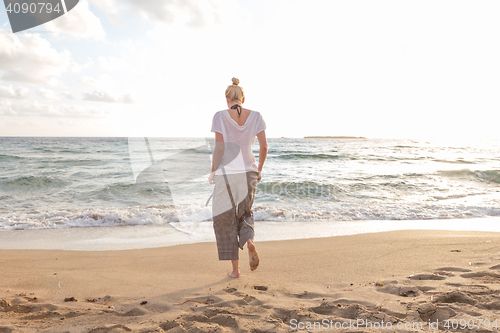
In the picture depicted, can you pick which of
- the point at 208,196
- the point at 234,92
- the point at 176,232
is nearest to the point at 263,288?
the point at 234,92

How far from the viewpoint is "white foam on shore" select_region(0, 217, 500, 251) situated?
4.41 meters

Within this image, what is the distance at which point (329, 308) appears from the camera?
220 cm

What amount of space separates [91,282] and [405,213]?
→ 20.8ft

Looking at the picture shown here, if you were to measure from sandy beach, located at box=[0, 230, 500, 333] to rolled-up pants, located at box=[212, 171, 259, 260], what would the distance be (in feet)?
1.18

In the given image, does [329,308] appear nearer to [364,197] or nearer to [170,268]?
[170,268]

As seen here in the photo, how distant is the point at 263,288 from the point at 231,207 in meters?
0.82

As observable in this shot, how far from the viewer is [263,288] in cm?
266

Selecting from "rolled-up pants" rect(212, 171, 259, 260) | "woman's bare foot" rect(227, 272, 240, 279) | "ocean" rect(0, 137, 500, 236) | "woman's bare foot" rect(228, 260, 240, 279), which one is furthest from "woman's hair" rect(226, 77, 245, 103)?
"woman's bare foot" rect(227, 272, 240, 279)

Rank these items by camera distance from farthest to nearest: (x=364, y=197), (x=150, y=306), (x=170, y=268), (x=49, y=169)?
(x=49, y=169)
(x=364, y=197)
(x=170, y=268)
(x=150, y=306)

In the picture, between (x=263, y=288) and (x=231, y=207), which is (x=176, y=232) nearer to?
(x=231, y=207)

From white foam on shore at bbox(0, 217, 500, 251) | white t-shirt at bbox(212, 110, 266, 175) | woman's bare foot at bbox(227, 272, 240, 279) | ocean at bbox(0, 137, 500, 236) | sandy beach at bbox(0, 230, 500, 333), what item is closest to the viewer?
sandy beach at bbox(0, 230, 500, 333)

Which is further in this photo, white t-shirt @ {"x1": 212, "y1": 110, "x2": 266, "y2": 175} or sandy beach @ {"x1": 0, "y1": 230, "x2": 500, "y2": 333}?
white t-shirt @ {"x1": 212, "y1": 110, "x2": 266, "y2": 175}

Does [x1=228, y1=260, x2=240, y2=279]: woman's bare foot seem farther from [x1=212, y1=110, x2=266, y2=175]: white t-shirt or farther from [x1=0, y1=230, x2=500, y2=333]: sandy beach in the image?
[x1=212, y1=110, x2=266, y2=175]: white t-shirt

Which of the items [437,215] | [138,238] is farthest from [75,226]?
[437,215]
